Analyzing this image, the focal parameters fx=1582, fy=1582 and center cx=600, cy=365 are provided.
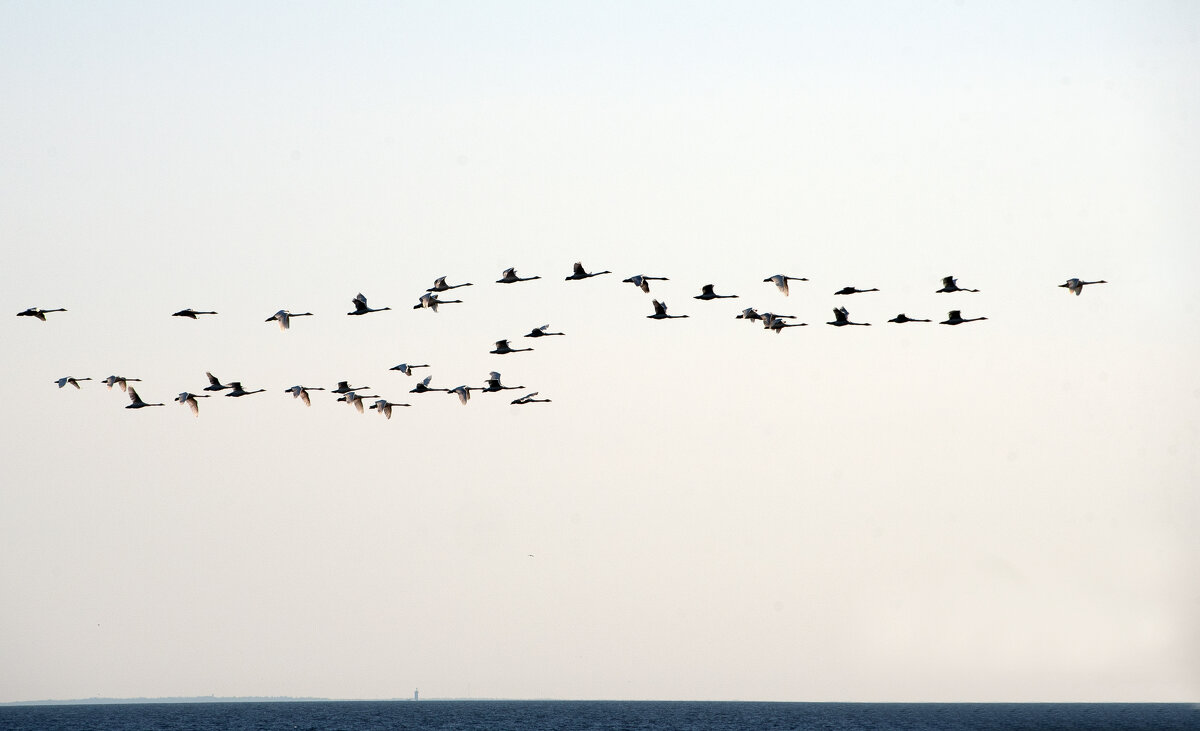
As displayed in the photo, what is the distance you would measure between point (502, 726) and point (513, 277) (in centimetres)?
13550

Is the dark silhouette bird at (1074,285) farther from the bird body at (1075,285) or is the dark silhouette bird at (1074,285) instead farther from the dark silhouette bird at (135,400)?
the dark silhouette bird at (135,400)

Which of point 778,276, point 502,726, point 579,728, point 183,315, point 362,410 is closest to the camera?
point 778,276

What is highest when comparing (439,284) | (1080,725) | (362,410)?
(439,284)

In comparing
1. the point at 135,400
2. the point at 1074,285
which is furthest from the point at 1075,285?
the point at 135,400

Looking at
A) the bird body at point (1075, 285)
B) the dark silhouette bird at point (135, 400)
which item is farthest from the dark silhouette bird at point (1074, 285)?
the dark silhouette bird at point (135, 400)

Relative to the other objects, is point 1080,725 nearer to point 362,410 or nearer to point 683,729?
point 683,729

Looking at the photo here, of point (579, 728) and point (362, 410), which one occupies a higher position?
point (362, 410)

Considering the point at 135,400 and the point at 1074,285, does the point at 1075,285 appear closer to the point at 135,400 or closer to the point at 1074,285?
the point at 1074,285

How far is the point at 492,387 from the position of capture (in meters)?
67.4

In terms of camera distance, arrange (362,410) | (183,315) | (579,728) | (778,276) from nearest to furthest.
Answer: (778,276)
(183,315)
(362,410)
(579,728)

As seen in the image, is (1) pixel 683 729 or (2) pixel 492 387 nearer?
(2) pixel 492 387

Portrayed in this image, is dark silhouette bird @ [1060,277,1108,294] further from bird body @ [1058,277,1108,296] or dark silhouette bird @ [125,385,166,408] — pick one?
dark silhouette bird @ [125,385,166,408]

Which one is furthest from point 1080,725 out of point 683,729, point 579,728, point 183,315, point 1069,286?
Result: point 183,315

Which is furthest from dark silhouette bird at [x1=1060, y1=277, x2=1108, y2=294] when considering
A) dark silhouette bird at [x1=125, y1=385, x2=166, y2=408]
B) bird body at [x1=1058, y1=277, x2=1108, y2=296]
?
dark silhouette bird at [x1=125, y1=385, x2=166, y2=408]
